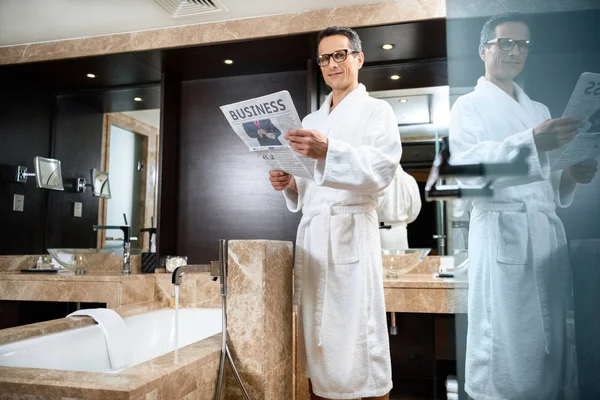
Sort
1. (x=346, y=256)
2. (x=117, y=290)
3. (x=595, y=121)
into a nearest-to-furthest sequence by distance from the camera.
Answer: (x=595, y=121) < (x=346, y=256) < (x=117, y=290)

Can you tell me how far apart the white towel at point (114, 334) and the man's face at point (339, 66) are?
4.33 feet

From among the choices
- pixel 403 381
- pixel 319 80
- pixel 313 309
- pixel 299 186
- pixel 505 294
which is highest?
pixel 319 80

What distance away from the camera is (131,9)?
8.68 ft

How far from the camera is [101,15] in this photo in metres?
2.72

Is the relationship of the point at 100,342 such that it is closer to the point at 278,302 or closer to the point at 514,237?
the point at 278,302

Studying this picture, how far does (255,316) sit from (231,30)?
5.96 ft

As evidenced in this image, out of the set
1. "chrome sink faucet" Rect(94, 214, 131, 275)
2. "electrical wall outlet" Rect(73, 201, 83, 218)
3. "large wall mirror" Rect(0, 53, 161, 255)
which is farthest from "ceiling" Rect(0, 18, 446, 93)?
"chrome sink faucet" Rect(94, 214, 131, 275)

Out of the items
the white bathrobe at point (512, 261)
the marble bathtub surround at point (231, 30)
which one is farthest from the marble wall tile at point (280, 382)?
the marble bathtub surround at point (231, 30)

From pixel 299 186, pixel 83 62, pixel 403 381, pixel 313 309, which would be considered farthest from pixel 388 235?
pixel 83 62

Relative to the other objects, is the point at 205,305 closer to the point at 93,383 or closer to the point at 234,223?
the point at 234,223

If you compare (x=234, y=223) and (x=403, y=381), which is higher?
(x=234, y=223)

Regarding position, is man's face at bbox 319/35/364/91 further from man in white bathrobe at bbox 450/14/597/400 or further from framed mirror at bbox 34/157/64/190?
framed mirror at bbox 34/157/64/190

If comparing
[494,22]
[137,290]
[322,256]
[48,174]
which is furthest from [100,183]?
[494,22]

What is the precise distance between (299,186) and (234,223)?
146 cm
